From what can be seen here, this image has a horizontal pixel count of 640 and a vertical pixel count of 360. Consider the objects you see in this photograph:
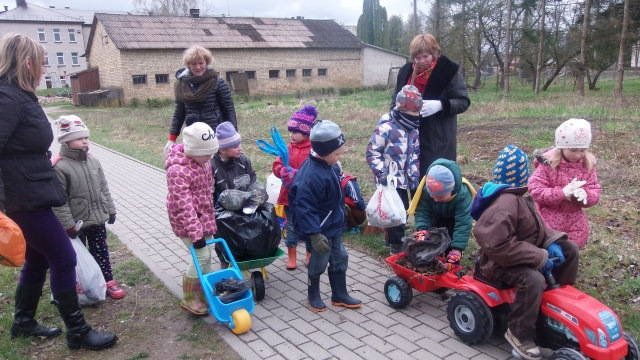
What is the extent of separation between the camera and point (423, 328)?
369cm

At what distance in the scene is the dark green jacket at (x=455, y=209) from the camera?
391 cm

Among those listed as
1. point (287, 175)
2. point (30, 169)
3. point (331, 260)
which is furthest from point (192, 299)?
point (30, 169)

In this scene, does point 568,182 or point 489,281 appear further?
point 568,182

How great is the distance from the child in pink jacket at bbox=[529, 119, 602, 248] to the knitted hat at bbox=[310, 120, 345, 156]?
5.15 feet

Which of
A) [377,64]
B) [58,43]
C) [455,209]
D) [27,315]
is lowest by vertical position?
[27,315]

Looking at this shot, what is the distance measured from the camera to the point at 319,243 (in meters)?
3.64

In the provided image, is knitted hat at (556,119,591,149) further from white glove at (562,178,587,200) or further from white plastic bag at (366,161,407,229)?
white plastic bag at (366,161,407,229)

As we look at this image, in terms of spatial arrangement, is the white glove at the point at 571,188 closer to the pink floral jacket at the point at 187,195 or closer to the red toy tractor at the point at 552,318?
the red toy tractor at the point at 552,318

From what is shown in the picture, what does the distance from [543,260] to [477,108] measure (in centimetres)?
1567

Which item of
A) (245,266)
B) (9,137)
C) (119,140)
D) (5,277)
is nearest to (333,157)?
(245,266)

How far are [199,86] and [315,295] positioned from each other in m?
2.40

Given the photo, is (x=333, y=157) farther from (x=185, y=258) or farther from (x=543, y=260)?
(x=185, y=258)

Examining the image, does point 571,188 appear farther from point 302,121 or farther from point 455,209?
point 302,121

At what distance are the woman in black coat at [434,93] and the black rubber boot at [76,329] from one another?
3.13 metres
